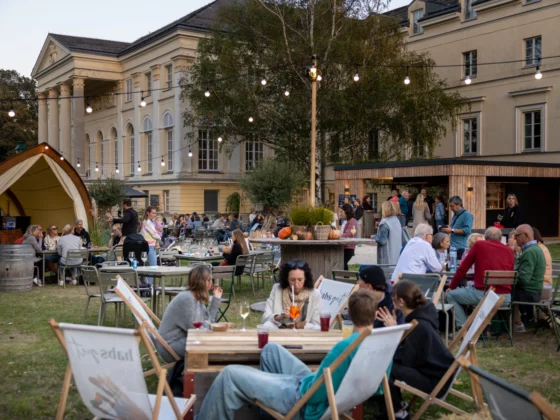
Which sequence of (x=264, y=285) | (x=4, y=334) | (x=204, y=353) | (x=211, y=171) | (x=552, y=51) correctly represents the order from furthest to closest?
(x=211, y=171)
(x=552, y=51)
(x=264, y=285)
(x=4, y=334)
(x=204, y=353)

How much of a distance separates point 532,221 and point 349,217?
51.0 ft

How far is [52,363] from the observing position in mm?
7027

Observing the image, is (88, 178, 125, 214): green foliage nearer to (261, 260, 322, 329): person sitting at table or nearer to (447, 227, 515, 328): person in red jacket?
(447, 227, 515, 328): person in red jacket

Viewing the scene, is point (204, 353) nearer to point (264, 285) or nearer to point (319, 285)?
point (319, 285)

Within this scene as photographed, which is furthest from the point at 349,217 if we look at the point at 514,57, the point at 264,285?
the point at 514,57

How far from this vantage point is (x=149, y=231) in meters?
13.8

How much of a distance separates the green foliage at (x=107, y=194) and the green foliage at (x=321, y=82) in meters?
7.13

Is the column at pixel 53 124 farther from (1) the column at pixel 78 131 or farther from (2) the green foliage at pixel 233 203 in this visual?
(2) the green foliage at pixel 233 203

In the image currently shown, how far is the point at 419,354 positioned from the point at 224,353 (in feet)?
4.80

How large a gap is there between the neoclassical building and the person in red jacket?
84.6 ft

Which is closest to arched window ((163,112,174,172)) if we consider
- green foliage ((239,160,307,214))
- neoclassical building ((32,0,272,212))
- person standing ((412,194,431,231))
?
neoclassical building ((32,0,272,212))

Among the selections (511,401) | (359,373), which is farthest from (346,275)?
(511,401)

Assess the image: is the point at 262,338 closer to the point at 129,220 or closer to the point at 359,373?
the point at 359,373

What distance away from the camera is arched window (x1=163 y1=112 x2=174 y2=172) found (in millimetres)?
43156
